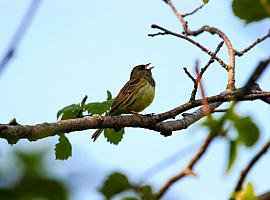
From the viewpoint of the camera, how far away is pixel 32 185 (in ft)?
4.23

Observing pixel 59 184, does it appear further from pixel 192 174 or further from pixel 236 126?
pixel 236 126

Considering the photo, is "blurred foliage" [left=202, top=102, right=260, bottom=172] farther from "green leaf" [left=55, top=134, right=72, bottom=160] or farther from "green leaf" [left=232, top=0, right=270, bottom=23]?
"green leaf" [left=55, top=134, right=72, bottom=160]

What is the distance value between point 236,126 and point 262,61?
0.18 metres

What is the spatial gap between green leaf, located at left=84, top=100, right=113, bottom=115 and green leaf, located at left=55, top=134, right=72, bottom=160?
1.12 ft

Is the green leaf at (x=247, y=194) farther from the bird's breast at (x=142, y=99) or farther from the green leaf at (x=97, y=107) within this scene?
the bird's breast at (x=142, y=99)

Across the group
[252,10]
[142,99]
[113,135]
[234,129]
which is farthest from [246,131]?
[142,99]

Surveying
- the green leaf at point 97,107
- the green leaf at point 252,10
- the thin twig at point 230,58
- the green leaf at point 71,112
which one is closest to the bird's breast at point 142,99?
the green leaf at point 97,107

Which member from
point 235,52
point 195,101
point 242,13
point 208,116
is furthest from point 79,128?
point 208,116

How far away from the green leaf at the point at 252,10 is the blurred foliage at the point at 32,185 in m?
0.92

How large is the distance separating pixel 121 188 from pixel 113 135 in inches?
161

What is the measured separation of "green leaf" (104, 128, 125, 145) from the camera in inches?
221

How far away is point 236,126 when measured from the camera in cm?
159

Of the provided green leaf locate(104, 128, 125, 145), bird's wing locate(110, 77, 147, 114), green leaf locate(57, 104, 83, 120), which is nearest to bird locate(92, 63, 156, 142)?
bird's wing locate(110, 77, 147, 114)

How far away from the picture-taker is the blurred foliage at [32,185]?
1288 millimetres
